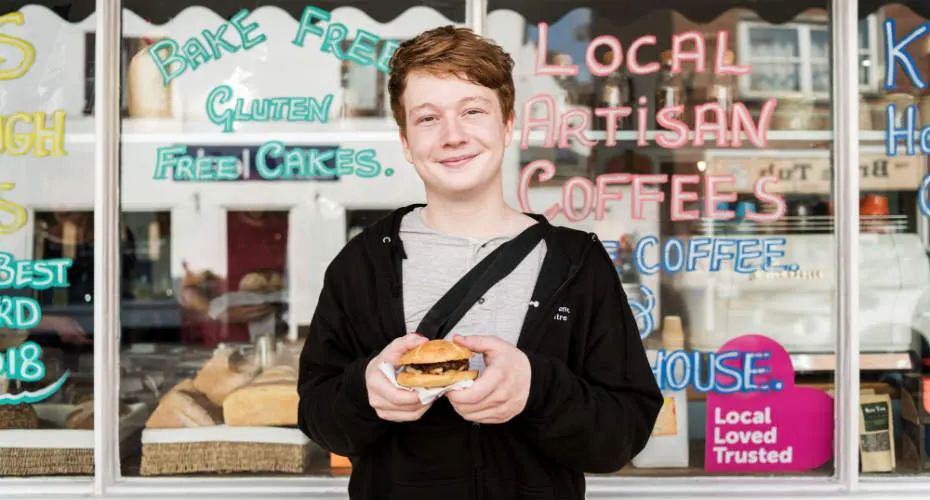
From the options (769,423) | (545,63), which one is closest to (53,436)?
(545,63)

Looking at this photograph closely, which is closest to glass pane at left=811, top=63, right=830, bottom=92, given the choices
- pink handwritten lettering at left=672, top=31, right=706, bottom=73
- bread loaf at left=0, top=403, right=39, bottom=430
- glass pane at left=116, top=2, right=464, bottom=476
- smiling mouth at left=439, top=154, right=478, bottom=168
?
pink handwritten lettering at left=672, top=31, right=706, bottom=73

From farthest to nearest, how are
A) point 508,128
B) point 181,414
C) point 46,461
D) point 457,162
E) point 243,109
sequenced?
point 243,109, point 181,414, point 46,461, point 508,128, point 457,162

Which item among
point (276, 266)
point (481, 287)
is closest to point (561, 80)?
point (276, 266)

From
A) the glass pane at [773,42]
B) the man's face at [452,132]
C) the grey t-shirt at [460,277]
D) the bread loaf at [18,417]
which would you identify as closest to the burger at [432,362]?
the grey t-shirt at [460,277]

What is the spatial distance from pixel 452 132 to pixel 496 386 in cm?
57

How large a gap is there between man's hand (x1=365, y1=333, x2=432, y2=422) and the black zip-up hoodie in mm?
51

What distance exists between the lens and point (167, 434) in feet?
12.1

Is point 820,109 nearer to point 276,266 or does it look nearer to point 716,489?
point 716,489

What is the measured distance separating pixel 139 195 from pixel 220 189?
0.38 metres

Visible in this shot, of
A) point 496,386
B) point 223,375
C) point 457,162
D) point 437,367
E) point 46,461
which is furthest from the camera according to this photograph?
point 223,375

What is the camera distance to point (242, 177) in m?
3.97

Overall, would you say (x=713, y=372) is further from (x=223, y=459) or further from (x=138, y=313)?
(x=138, y=313)

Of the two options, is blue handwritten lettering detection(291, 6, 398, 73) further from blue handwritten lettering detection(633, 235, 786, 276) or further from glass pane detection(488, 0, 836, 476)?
blue handwritten lettering detection(633, 235, 786, 276)

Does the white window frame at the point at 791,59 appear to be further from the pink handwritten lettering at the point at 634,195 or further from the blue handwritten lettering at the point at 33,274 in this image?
the blue handwritten lettering at the point at 33,274
